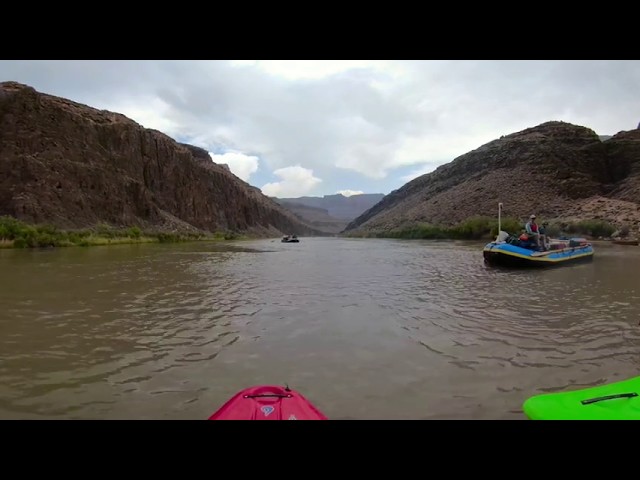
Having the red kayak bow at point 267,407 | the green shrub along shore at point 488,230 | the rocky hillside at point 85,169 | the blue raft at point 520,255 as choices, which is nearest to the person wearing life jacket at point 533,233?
the blue raft at point 520,255

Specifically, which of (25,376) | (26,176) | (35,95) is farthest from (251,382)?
(35,95)

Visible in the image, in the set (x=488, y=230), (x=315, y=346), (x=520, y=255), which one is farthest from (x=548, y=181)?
(x=315, y=346)

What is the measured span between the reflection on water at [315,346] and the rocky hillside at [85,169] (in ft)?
135

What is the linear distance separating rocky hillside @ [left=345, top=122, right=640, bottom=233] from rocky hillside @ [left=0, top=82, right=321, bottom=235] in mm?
47957

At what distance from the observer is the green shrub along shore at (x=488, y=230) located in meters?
42.0

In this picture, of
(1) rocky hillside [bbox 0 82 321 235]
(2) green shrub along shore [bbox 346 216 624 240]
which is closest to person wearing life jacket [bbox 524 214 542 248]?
(2) green shrub along shore [bbox 346 216 624 240]

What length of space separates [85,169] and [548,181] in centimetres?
6943

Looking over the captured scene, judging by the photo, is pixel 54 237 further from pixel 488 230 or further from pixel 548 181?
pixel 548 181

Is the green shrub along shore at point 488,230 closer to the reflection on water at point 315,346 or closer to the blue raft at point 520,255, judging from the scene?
the blue raft at point 520,255
